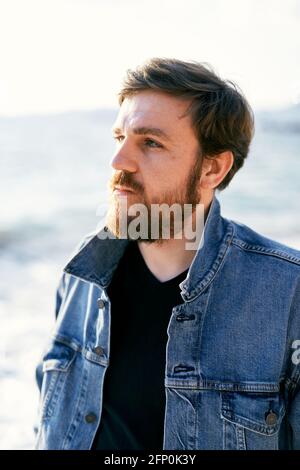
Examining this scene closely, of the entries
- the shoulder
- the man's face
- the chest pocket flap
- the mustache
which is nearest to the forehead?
the man's face

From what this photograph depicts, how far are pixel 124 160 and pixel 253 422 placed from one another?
1.03 meters

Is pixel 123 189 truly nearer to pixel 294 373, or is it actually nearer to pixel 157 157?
pixel 157 157

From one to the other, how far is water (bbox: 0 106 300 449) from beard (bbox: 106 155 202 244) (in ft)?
6.35

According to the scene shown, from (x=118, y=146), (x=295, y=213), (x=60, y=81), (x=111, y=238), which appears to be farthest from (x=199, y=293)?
(x=60, y=81)

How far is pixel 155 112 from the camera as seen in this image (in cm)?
237

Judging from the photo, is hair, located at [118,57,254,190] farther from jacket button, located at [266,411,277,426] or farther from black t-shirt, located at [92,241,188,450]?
jacket button, located at [266,411,277,426]

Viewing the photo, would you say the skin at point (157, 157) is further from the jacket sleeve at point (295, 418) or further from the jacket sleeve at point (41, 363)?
the jacket sleeve at point (295, 418)

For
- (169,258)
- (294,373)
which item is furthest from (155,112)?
(294,373)

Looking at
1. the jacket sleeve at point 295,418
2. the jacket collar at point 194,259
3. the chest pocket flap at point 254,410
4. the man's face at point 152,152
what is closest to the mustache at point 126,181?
the man's face at point 152,152

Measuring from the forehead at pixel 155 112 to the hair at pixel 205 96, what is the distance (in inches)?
0.9

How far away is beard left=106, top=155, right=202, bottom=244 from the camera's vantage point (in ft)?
7.65

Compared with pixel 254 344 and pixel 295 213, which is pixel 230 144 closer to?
pixel 254 344

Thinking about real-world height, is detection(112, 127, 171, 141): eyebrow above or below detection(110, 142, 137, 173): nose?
above

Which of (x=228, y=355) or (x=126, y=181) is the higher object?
(x=126, y=181)
